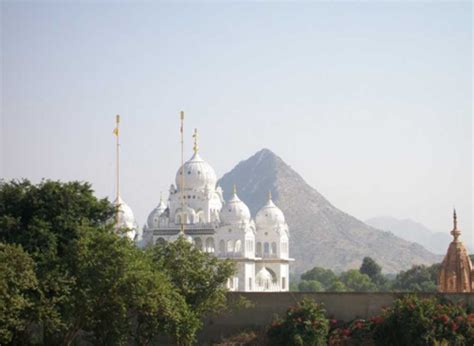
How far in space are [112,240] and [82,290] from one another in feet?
6.89

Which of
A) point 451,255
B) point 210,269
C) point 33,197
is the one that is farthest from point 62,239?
point 451,255

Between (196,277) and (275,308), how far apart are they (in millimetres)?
3374

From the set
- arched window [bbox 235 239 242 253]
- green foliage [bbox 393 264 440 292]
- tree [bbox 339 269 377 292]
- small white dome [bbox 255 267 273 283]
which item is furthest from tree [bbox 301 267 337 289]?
arched window [bbox 235 239 242 253]

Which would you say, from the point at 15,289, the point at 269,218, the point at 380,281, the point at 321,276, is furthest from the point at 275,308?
the point at 321,276

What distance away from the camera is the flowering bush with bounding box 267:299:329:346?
44844mm

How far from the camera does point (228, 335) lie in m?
48.8

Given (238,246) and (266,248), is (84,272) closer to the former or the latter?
(238,246)

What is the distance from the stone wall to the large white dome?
116 feet

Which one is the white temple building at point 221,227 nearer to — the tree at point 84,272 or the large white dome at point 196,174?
the large white dome at point 196,174

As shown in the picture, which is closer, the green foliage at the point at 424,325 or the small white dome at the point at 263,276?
the green foliage at the point at 424,325

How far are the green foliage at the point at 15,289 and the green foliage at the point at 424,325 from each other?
39.5 feet

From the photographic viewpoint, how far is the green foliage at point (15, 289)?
126 ft

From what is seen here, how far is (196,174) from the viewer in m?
84.8

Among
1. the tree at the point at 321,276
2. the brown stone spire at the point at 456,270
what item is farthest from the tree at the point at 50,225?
the tree at the point at 321,276
